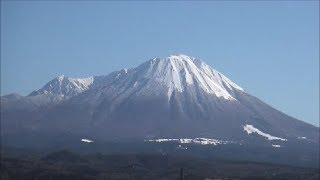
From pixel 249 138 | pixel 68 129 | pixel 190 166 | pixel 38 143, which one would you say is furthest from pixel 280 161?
pixel 68 129

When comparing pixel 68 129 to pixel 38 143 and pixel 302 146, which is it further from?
pixel 302 146

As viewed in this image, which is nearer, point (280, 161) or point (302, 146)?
point (280, 161)

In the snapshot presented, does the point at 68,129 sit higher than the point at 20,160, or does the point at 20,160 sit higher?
the point at 68,129

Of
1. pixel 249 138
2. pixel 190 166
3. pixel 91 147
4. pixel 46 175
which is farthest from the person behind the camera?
pixel 249 138

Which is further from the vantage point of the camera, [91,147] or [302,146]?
[302,146]

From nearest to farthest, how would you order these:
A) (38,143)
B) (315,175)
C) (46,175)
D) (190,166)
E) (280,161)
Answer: (46,175) → (315,175) → (190,166) → (280,161) → (38,143)

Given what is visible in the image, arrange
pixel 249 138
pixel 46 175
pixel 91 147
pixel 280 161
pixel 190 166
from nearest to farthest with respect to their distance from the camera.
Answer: pixel 46 175
pixel 190 166
pixel 280 161
pixel 91 147
pixel 249 138

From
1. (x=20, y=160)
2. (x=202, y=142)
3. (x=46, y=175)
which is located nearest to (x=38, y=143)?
(x=202, y=142)

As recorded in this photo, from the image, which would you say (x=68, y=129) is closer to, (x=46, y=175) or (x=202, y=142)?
(x=202, y=142)

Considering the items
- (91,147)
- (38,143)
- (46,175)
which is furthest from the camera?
(38,143)
